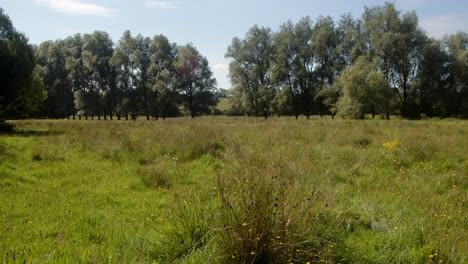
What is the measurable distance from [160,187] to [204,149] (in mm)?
3741

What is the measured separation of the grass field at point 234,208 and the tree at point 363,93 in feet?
101

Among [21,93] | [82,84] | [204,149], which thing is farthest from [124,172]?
[82,84]

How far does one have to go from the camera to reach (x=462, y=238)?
4.06 metres

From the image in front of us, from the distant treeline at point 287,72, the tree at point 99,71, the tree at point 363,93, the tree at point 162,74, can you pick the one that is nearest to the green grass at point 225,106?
the distant treeline at point 287,72

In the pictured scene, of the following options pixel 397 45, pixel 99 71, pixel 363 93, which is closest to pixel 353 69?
pixel 363 93

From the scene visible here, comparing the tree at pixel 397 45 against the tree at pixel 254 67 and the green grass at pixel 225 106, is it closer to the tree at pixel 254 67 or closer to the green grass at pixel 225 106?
the tree at pixel 254 67

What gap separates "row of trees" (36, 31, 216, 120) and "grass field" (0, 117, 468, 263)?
48590 millimetres

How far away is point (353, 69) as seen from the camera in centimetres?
4144

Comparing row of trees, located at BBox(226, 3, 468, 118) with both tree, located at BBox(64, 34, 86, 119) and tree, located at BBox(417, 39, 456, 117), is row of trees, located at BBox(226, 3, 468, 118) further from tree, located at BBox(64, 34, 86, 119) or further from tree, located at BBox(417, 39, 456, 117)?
tree, located at BBox(64, 34, 86, 119)

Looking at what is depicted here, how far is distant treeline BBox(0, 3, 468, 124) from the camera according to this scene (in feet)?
152

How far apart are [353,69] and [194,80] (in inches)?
1109

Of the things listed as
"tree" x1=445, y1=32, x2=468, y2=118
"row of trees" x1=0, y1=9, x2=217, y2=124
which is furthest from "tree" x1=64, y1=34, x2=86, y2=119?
"tree" x1=445, y1=32, x2=468, y2=118

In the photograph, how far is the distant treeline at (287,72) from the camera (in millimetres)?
46188

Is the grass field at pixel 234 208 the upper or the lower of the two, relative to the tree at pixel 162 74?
Answer: lower
